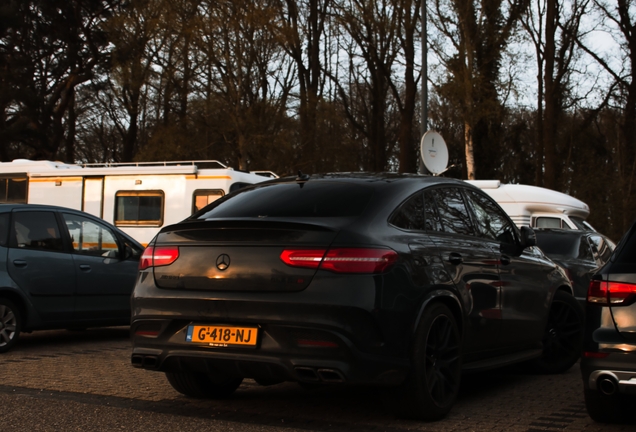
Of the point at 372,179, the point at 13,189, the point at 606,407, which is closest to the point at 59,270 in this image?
the point at 372,179

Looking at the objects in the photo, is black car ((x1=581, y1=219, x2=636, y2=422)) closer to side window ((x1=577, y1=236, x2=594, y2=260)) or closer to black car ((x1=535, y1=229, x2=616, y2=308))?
black car ((x1=535, y1=229, x2=616, y2=308))

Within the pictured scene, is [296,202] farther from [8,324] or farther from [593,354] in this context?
[8,324]

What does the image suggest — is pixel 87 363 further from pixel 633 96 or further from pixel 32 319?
pixel 633 96

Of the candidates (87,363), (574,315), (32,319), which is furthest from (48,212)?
(574,315)

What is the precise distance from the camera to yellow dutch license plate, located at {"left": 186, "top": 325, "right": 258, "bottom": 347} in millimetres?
5523

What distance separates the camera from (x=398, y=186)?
6312 millimetres

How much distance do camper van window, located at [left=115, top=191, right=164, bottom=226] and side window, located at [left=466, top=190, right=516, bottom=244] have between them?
45.4 feet

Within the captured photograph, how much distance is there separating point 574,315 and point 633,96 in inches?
1105

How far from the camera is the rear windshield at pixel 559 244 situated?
1285 centimetres

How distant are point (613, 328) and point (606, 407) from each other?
0.68 metres

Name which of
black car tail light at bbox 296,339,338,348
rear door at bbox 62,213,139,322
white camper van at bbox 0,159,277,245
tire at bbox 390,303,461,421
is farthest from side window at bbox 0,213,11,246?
white camper van at bbox 0,159,277,245

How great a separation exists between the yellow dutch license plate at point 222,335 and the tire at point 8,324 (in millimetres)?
4629

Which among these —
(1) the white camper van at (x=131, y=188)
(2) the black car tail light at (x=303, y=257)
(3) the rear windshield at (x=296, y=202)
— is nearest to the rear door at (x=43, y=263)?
(3) the rear windshield at (x=296, y=202)

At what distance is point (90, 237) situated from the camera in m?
10.9
